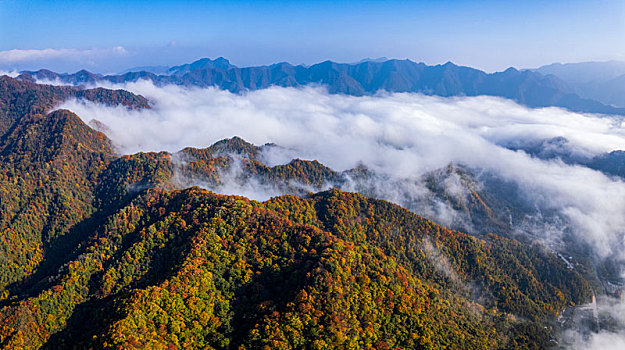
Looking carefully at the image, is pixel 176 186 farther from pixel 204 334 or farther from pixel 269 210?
pixel 204 334

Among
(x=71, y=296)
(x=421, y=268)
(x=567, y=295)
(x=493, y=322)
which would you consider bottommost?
(x=567, y=295)

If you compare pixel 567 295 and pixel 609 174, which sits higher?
pixel 609 174

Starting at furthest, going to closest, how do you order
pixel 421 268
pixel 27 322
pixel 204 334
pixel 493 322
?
pixel 421 268
pixel 493 322
pixel 27 322
pixel 204 334

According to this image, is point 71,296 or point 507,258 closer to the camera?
point 71,296

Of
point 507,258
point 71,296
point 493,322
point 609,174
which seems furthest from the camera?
point 609,174

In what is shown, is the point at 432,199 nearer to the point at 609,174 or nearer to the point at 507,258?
the point at 507,258

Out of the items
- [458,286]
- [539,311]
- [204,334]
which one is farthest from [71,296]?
[539,311]
